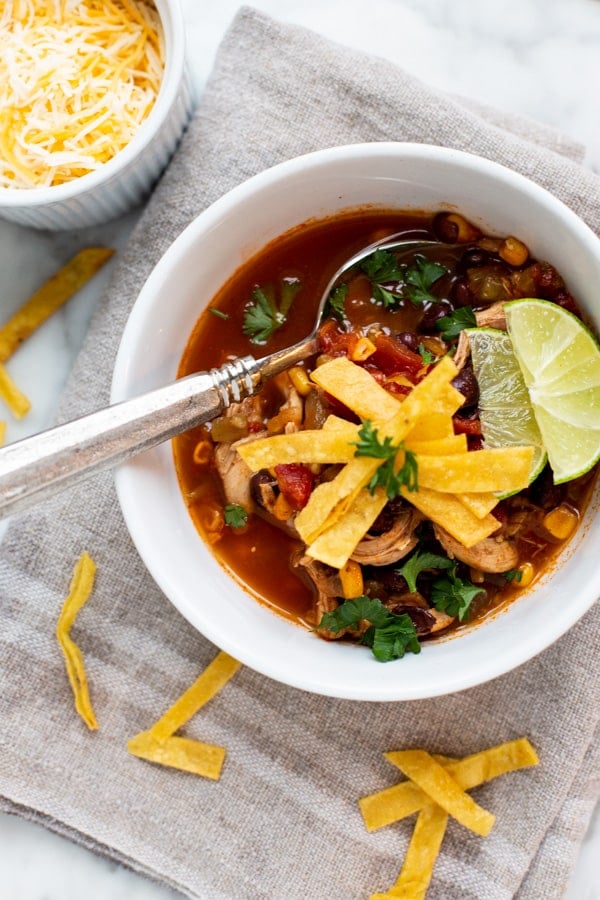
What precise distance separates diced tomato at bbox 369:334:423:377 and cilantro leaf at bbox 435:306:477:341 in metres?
0.11

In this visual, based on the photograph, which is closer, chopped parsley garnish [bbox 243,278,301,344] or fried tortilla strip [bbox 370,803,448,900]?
chopped parsley garnish [bbox 243,278,301,344]

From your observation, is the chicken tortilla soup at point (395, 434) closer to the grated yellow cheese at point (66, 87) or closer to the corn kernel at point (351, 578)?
the corn kernel at point (351, 578)

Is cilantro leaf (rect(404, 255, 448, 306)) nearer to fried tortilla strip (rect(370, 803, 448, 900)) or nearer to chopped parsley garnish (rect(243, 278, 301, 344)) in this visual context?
chopped parsley garnish (rect(243, 278, 301, 344))

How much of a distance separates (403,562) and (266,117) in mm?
1501

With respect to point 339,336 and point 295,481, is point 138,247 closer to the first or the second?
point 339,336

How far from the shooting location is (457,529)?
7.70 feet

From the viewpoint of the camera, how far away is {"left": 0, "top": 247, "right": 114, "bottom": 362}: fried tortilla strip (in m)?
3.30

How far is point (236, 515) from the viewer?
2.75 meters

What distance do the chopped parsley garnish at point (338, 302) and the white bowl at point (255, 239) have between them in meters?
0.23

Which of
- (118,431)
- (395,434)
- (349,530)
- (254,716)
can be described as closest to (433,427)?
(395,434)

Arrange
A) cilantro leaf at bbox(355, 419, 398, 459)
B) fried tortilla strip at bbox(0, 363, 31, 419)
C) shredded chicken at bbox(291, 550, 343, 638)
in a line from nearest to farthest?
1. cilantro leaf at bbox(355, 419, 398, 459)
2. shredded chicken at bbox(291, 550, 343, 638)
3. fried tortilla strip at bbox(0, 363, 31, 419)

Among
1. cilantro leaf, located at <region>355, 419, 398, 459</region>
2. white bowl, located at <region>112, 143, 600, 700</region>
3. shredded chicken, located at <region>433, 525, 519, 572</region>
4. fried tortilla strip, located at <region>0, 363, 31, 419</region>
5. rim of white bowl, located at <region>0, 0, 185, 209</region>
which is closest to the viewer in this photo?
cilantro leaf, located at <region>355, 419, 398, 459</region>

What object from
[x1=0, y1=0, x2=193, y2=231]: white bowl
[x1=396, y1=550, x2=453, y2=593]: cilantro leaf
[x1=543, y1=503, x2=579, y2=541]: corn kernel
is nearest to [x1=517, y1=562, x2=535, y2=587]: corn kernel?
[x1=543, y1=503, x2=579, y2=541]: corn kernel

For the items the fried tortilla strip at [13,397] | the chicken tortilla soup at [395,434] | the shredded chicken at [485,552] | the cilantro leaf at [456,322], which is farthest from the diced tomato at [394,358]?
the fried tortilla strip at [13,397]
